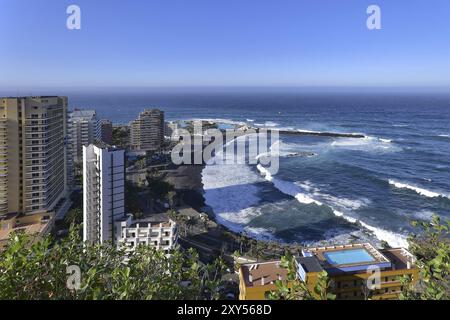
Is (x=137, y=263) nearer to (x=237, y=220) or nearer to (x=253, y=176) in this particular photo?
(x=237, y=220)

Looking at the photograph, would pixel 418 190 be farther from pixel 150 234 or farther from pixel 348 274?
pixel 150 234

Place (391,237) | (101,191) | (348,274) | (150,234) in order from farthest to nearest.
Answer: (391,237), (101,191), (150,234), (348,274)

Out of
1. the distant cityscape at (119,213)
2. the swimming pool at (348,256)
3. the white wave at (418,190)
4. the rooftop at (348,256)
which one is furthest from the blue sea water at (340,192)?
the swimming pool at (348,256)

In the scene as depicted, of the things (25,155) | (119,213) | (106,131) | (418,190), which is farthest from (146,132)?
(418,190)

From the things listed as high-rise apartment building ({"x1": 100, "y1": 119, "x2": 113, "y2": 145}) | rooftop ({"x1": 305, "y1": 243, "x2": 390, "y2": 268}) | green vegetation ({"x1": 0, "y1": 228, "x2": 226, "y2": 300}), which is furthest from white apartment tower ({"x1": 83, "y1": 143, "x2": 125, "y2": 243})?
high-rise apartment building ({"x1": 100, "y1": 119, "x2": 113, "y2": 145})

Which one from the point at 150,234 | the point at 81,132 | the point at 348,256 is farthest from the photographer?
the point at 81,132

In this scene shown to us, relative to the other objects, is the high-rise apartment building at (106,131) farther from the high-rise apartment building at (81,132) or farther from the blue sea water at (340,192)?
the blue sea water at (340,192)
